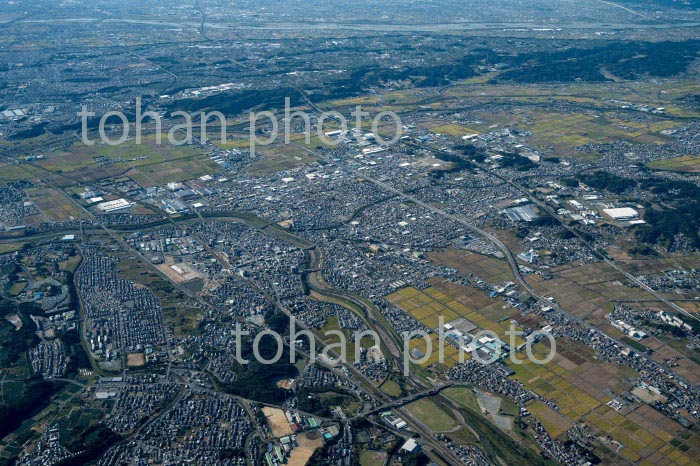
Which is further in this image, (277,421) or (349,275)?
(349,275)

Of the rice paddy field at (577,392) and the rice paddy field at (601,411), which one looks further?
the rice paddy field at (577,392)

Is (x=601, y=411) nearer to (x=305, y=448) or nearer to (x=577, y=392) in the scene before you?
(x=577, y=392)

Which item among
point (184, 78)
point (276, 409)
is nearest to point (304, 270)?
point (276, 409)

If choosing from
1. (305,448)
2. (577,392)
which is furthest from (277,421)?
(577,392)

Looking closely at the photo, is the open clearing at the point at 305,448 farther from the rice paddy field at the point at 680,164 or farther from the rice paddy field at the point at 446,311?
the rice paddy field at the point at 680,164

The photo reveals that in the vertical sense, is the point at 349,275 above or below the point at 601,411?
below

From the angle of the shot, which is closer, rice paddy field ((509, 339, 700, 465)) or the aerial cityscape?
rice paddy field ((509, 339, 700, 465))

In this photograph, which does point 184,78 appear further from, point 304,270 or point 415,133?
point 304,270

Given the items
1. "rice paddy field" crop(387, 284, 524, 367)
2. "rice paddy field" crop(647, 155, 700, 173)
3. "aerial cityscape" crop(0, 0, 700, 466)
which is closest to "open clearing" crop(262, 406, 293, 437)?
"aerial cityscape" crop(0, 0, 700, 466)

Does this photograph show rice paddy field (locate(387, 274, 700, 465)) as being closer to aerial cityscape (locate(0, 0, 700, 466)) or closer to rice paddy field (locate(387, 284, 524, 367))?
rice paddy field (locate(387, 284, 524, 367))

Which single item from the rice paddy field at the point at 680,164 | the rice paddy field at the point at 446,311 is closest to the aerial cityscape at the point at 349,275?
the rice paddy field at the point at 446,311
